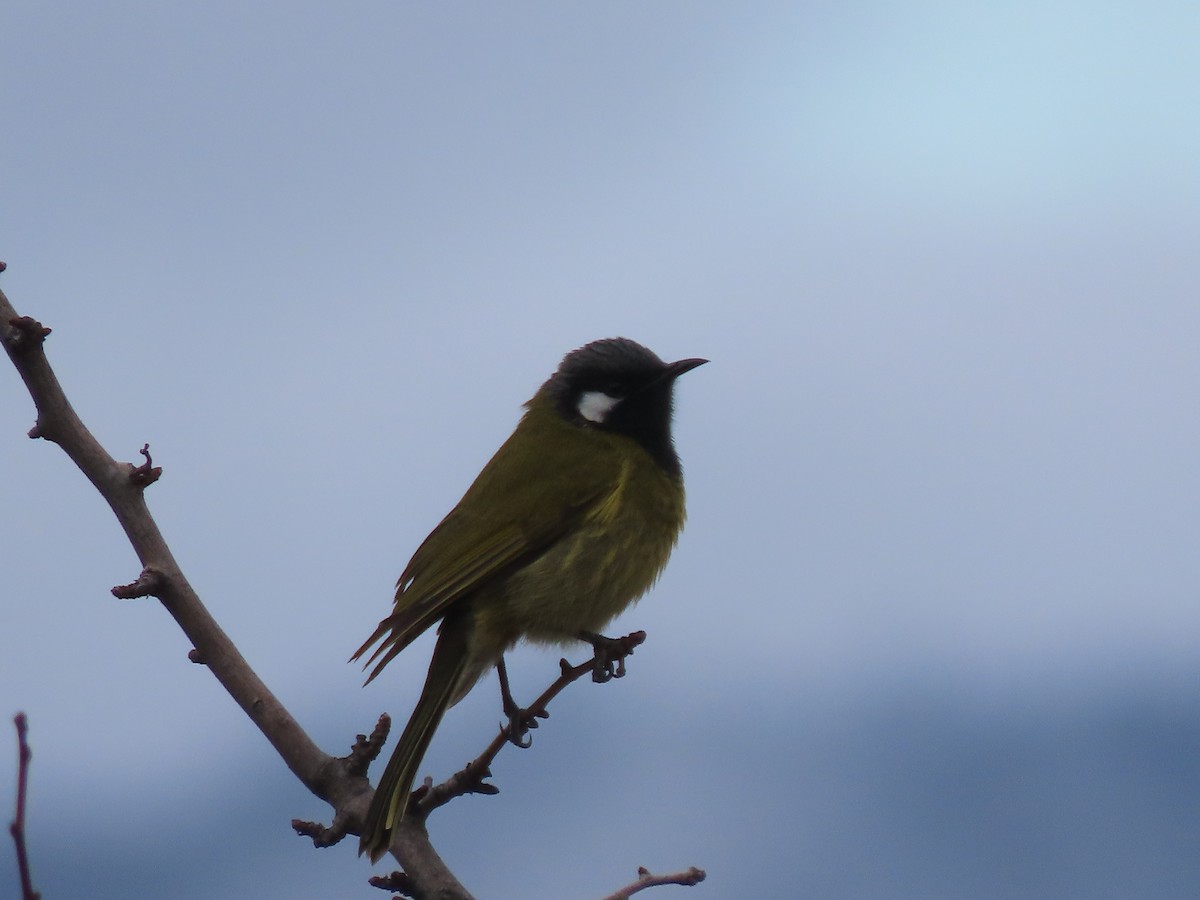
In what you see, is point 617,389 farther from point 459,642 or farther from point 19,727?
point 19,727

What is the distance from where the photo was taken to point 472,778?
361cm

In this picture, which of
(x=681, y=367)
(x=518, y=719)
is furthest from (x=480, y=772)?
(x=681, y=367)

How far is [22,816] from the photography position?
2.07 metres

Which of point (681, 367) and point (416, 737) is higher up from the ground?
point (681, 367)

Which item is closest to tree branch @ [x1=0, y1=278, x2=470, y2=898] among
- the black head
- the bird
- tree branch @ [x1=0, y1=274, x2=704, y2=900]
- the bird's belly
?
tree branch @ [x1=0, y1=274, x2=704, y2=900]

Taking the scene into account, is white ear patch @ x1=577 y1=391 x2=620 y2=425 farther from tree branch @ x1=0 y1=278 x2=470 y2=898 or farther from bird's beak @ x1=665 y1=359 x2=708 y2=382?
tree branch @ x1=0 y1=278 x2=470 y2=898

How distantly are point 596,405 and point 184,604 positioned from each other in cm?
325

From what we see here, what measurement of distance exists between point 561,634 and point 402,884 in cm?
193

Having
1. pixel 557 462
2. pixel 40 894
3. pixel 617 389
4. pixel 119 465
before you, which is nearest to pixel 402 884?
pixel 119 465

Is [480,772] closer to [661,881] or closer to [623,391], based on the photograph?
[661,881]

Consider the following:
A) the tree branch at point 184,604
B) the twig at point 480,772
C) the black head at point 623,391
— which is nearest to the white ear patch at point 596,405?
the black head at point 623,391

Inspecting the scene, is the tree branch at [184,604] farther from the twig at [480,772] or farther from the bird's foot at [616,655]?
Result: the bird's foot at [616,655]

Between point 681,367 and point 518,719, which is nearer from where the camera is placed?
point 518,719

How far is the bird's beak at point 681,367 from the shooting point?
19.7 ft
